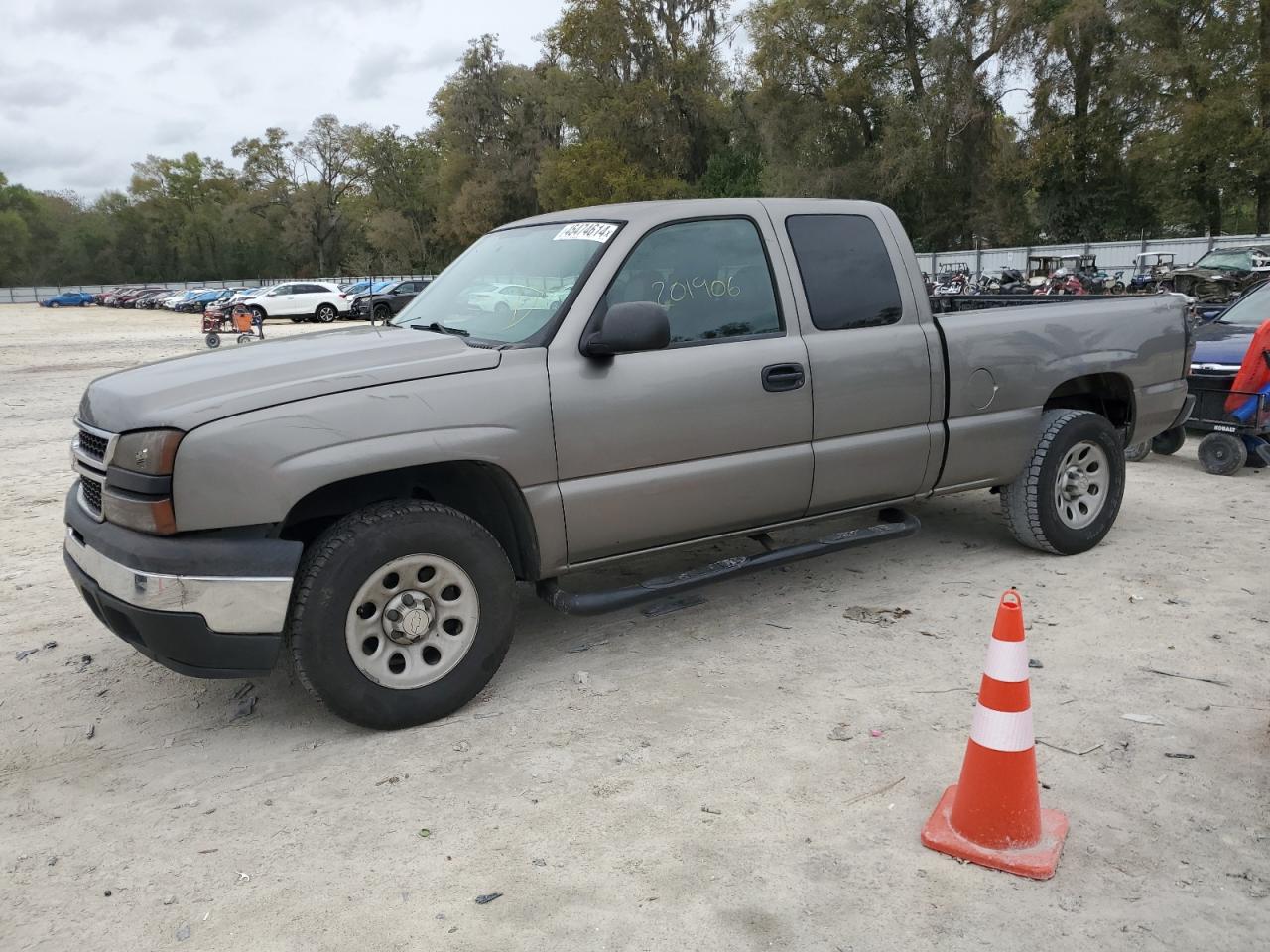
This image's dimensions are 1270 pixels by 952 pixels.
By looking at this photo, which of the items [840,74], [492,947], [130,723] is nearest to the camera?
[492,947]

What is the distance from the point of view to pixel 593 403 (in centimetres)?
400

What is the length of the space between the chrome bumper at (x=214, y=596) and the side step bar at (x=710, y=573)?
1.12m

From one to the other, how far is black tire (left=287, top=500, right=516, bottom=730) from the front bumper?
0.10m

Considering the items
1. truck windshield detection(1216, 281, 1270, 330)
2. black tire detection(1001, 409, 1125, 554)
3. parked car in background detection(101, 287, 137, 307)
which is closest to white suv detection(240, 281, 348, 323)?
truck windshield detection(1216, 281, 1270, 330)

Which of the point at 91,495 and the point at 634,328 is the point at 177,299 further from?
the point at 634,328

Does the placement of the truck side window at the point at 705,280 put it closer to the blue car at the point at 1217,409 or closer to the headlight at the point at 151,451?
the headlight at the point at 151,451

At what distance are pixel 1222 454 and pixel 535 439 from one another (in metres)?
6.37

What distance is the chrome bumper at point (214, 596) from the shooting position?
338 cm

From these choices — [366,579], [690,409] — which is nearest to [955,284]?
[690,409]

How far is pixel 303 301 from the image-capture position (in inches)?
1497

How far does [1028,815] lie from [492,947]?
5.15 feet

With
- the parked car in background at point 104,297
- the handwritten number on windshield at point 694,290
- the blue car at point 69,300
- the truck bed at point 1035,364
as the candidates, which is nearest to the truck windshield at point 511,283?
the handwritten number on windshield at point 694,290

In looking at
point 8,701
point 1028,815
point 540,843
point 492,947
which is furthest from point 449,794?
point 8,701

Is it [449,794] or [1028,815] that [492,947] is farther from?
[1028,815]
